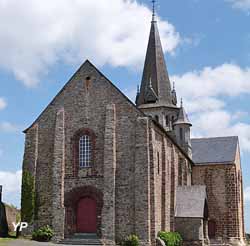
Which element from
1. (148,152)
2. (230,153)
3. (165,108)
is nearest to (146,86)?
(165,108)

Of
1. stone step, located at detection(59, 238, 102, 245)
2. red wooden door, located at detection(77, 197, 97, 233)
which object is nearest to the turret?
red wooden door, located at detection(77, 197, 97, 233)

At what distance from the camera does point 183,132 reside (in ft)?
151

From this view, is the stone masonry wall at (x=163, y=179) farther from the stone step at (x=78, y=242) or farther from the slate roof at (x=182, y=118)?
the slate roof at (x=182, y=118)

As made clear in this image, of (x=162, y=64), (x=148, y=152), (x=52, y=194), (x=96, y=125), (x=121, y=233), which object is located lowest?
(x=121, y=233)

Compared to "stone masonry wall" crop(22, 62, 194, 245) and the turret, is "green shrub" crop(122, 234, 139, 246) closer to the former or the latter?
"stone masonry wall" crop(22, 62, 194, 245)

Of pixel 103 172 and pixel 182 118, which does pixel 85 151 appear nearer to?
pixel 103 172

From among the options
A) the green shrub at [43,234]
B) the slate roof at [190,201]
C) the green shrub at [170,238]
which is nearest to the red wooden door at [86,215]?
the green shrub at [43,234]

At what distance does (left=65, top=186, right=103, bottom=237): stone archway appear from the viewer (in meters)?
29.0

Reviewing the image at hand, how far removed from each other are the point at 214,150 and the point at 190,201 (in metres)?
13.0

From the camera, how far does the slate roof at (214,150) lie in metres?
43.6

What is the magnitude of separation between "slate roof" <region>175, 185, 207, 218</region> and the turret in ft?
35.9

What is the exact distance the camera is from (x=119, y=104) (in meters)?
29.8

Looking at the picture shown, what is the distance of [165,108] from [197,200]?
50.5 ft

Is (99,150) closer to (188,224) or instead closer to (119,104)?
(119,104)
